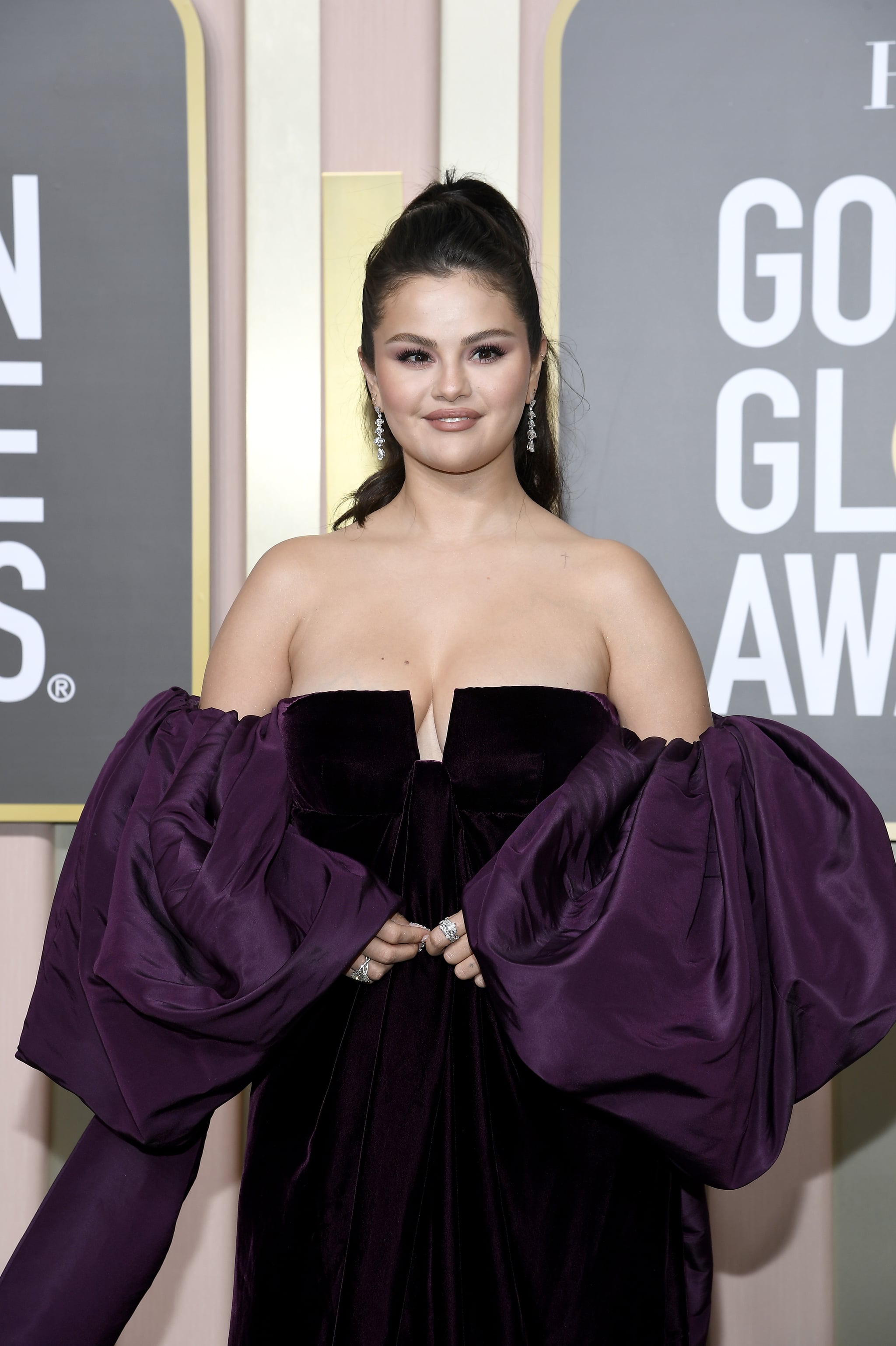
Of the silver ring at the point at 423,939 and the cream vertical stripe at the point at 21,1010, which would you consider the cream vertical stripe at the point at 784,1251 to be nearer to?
the silver ring at the point at 423,939

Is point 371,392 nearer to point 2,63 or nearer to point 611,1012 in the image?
point 611,1012

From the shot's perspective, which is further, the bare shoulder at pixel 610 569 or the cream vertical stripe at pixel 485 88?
the cream vertical stripe at pixel 485 88

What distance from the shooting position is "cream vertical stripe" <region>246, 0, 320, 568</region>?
1.60m

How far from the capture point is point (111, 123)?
1.59m

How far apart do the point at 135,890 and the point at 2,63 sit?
48.2 inches

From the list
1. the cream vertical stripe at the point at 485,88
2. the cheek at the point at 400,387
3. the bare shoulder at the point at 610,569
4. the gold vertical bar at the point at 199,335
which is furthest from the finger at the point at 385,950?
the cream vertical stripe at the point at 485,88

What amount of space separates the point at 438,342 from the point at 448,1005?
2.10 feet

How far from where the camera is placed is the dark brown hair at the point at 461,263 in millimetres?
1154

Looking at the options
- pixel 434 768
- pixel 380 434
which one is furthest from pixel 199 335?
pixel 434 768

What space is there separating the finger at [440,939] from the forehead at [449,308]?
0.56 meters

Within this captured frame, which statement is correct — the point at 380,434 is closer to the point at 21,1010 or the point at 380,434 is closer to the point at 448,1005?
the point at 448,1005

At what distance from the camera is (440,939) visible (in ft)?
3.42

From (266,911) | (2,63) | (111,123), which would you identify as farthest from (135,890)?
(2,63)

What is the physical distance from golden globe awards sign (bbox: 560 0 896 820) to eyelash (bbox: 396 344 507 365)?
455mm
